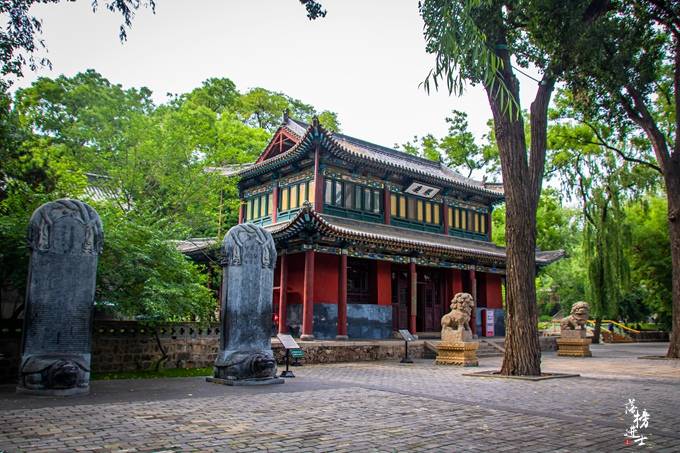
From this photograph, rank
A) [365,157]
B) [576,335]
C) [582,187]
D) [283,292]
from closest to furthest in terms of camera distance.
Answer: [283,292]
[576,335]
[365,157]
[582,187]

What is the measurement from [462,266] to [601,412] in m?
16.4

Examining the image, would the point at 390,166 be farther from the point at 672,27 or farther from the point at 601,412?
the point at 601,412

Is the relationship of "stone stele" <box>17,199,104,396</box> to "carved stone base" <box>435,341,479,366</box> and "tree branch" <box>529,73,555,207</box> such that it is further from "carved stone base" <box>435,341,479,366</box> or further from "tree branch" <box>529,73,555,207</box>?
"carved stone base" <box>435,341,479,366</box>

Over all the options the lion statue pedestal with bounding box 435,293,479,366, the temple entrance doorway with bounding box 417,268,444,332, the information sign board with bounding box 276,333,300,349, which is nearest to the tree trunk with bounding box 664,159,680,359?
the lion statue pedestal with bounding box 435,293,479,366

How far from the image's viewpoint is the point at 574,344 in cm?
Result: 1973

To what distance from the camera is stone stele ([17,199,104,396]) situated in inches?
305

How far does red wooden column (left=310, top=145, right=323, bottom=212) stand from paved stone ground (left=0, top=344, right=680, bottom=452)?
10222 millimetres

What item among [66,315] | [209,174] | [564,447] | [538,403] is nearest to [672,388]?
[538,403]

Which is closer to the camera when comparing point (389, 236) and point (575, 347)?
point (389, 236)

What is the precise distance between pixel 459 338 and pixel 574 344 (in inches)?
287

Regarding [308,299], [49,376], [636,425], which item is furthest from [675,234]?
[49,376]

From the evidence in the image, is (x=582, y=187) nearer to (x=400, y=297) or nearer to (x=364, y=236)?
(x=400, y=297)

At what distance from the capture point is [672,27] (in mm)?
16375

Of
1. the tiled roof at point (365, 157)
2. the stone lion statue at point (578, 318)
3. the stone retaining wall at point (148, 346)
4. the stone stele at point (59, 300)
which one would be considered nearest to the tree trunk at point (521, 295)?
the stone retaining wall at point (148, 346)
